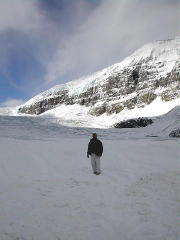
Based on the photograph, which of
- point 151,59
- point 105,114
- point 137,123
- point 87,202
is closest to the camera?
point 87,202

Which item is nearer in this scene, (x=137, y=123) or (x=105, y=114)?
(x=137, y=123)

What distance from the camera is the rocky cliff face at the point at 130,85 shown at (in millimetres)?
107188

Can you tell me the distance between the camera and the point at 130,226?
24.2ft

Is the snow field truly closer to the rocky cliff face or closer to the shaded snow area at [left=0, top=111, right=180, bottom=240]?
the shaded snow area at [left=0, top=111, right=180, bottom=240]

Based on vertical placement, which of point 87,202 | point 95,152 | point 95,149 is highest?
point 95,149

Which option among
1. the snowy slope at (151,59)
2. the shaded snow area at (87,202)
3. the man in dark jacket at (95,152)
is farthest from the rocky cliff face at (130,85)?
the shaded snow area at (87,202)

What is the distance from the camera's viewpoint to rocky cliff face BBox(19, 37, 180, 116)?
107188mm

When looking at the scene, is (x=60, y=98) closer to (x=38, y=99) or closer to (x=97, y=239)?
(x=38, y=99)

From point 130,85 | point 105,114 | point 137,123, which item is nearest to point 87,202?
point 137,123

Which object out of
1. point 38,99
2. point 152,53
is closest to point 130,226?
point 152,53

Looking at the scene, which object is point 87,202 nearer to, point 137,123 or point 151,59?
point 137,123

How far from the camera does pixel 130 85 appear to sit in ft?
402

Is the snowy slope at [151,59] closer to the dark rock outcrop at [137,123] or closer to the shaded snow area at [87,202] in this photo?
the dark rock outcrop at [137,123]

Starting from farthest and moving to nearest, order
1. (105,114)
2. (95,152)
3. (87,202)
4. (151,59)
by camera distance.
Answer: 1. (151,59)
2. (105,114)
3. (95,152)
4. (87,202)
